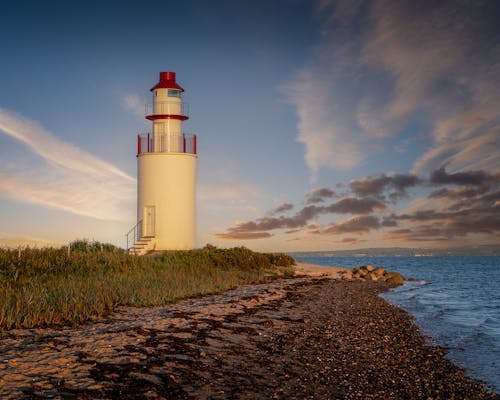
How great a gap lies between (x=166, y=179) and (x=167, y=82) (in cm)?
640

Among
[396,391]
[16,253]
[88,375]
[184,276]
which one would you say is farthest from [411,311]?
[16,253]

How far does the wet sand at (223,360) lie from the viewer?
6426mm

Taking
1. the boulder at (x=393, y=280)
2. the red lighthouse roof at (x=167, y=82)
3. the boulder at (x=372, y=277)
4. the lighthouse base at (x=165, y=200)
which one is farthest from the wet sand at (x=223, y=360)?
the red lighthouse roof at (x=167, y=82)

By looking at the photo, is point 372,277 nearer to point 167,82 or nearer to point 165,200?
point 165,200

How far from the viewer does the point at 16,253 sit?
2111 centimetres

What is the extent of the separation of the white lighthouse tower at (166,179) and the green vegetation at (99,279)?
265cm

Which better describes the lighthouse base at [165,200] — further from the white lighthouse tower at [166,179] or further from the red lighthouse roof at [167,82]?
the red lighthouse roof at [167,82]

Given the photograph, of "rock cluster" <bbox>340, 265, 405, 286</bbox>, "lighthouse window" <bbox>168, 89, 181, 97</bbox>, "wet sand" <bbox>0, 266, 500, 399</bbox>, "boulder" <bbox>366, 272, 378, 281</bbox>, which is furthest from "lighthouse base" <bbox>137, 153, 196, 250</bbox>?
"wet sand" <bbox>0, 266, 500, 399</bbox>

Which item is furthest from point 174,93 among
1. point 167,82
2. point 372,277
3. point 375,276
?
point 375,276

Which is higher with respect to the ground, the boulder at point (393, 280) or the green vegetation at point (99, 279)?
the green vegetation at point (99, 279)

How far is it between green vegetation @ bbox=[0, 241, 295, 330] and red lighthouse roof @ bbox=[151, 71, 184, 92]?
422 inches

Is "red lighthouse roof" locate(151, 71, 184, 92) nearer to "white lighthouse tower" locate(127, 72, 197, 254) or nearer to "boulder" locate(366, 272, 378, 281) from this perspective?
"white lighthouse tower" locate(127, 72, 197, 254)

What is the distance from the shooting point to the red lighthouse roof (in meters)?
30.3

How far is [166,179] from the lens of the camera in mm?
29797
